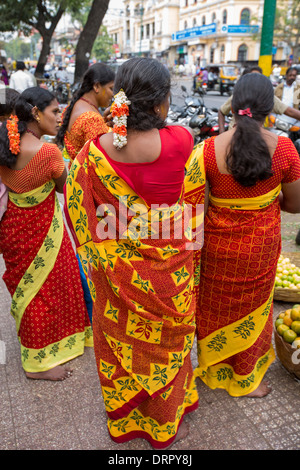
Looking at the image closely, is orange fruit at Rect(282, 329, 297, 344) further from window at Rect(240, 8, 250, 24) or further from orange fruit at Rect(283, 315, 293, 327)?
window at Rect(240, 8, 250, 24)

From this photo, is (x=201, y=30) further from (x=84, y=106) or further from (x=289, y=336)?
(x=289, y=336)

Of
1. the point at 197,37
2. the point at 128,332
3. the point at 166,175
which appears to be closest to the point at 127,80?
the point at 166,175

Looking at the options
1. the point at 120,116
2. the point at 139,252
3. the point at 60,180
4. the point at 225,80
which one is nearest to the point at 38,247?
the point at 60,180

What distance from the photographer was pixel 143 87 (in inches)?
60.6

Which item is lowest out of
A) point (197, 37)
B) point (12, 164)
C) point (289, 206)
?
point (289, 206)

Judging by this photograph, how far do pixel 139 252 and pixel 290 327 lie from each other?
141cm

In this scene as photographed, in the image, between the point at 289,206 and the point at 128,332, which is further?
the point at 289,206

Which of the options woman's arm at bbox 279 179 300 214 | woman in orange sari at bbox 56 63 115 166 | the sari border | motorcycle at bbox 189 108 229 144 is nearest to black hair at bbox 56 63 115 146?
woman in orange sari at bbox 56 63 115 166

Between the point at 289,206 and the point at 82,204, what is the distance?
1.15 meters

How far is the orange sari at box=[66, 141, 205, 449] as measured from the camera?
65.6 inches

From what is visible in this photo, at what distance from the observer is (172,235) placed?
5.62ft

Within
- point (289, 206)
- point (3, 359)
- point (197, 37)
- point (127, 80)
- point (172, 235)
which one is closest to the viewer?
point (127, 80)

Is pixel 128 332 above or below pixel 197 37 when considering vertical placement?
below

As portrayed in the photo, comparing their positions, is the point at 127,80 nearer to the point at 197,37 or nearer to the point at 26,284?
the point at 26,284
